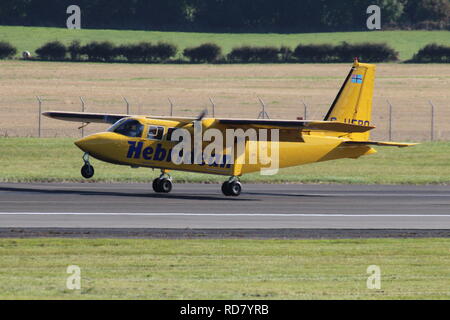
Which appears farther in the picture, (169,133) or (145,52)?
(145,52)

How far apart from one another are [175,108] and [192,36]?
45241mm

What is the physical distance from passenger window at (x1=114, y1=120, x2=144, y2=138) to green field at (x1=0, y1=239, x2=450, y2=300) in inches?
413

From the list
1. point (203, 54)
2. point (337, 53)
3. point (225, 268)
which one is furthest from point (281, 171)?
point (203, 54)

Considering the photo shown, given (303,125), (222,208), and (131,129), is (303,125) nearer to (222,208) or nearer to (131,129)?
(222,208)

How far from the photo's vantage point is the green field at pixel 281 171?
1512 inches

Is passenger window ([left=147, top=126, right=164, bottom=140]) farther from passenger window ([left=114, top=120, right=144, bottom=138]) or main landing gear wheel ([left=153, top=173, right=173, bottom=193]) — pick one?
main landing gear wheel ([left=153, top=173, right=173, bottom=193])

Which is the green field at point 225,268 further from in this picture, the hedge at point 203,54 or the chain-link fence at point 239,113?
the hedge at point 203,54

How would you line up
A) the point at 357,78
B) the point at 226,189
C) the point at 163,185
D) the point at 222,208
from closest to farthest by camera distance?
the point at 222,208 → the point at 226,189 → the point at 163,185 → the point at 357,78

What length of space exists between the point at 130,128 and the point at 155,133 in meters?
0.79

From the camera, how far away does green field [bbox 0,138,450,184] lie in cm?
3841

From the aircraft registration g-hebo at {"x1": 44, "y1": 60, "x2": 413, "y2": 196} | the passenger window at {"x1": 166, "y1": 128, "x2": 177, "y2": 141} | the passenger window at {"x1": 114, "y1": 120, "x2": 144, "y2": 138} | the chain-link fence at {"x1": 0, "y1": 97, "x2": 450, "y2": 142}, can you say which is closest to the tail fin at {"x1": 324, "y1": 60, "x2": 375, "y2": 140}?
the aircraft registration g-hebo at {"x1": 44, "y1": 60, "x2": 413, "y2": 196}

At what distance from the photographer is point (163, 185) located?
32.4 meters
